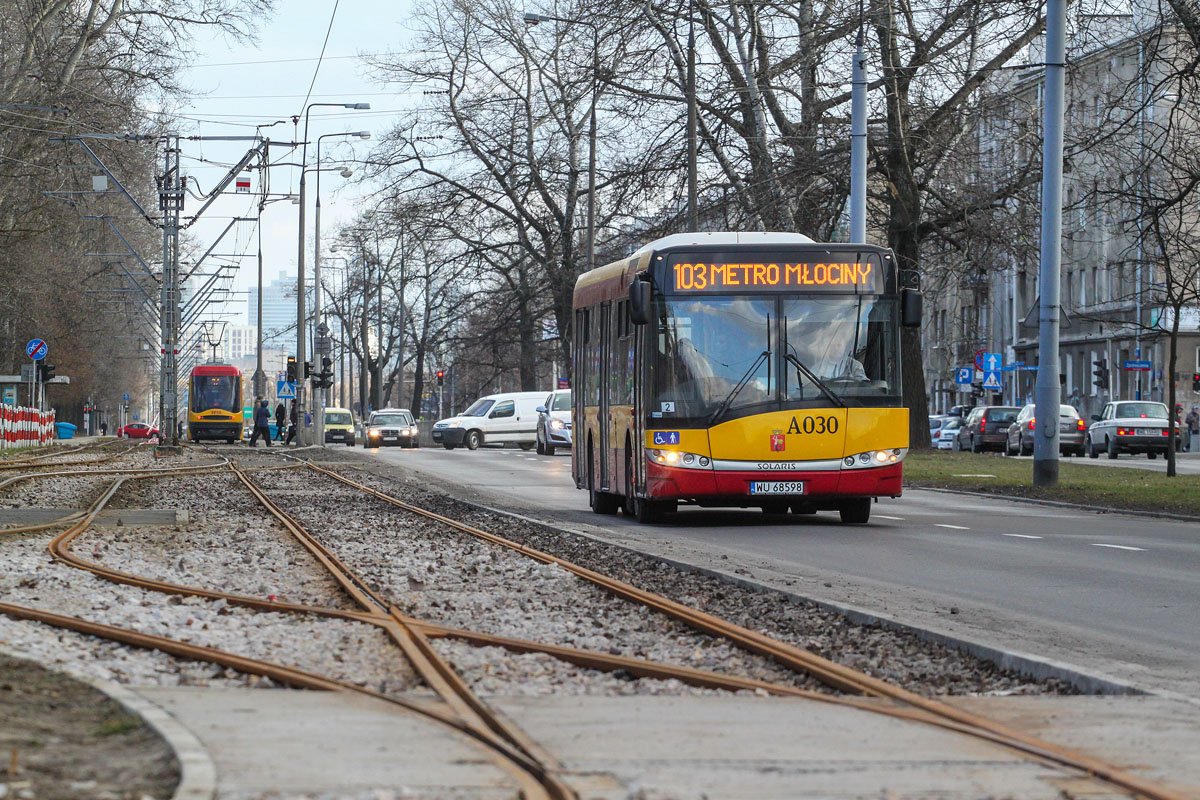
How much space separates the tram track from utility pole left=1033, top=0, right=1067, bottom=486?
14.3 m

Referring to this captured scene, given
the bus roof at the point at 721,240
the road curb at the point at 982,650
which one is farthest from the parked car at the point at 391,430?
the road curb at the point at 982,650

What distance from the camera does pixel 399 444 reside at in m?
65.4

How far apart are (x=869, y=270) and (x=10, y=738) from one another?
581 inches

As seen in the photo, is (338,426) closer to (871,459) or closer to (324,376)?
(324,376)

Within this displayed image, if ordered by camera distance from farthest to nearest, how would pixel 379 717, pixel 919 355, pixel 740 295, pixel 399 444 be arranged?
pixel 399 444 < pixel 919 355 < pixel 740 295 < pixel 379 717

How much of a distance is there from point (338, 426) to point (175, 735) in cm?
6805

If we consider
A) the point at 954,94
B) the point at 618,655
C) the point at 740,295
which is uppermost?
the point at 954,94

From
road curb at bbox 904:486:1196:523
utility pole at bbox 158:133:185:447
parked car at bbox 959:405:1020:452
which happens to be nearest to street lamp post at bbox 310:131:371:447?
utility pole at bbox 158:133:185:447

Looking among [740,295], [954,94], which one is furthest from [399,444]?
[740,295]

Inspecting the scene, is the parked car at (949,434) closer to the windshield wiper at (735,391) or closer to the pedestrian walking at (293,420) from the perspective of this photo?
the pedestrian walking at (293,420)

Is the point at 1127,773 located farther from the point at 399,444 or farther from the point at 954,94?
the point at 399,444

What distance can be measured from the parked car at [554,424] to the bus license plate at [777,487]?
30201 millimetres

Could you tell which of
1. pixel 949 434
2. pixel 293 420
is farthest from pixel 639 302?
pixel 949 434

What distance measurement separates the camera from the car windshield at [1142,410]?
162 feet
